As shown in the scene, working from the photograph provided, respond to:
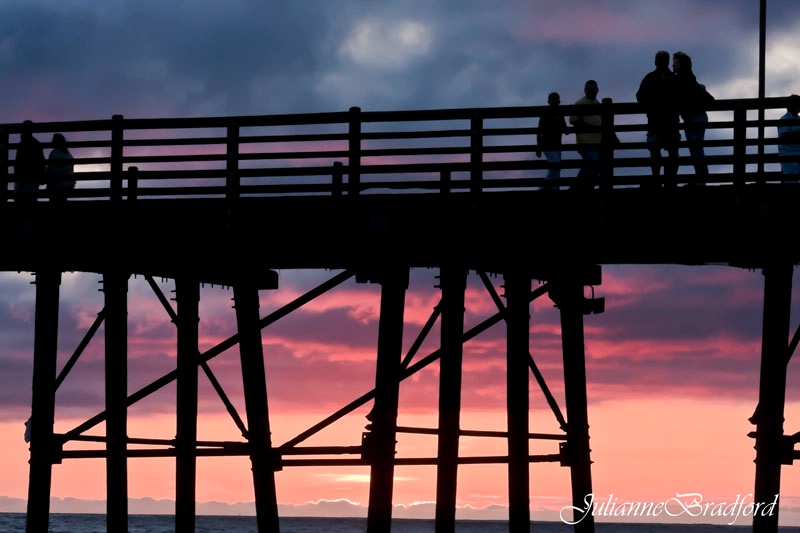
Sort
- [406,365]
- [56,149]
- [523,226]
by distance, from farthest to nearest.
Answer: [56,149], [406,365], [523,226]

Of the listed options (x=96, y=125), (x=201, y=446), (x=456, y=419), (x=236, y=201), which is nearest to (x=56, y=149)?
(x=96, y=125)

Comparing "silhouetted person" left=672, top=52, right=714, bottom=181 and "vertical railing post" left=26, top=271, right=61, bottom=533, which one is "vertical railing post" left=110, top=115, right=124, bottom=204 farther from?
"silhouetted person" left=672, top=52, right=714, bottom=181

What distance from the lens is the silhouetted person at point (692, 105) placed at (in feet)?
55.1

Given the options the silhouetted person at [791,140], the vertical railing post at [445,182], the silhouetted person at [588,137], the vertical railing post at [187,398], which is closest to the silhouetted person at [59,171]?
the vertical railing post at [187,398]

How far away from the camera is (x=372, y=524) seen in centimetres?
1723

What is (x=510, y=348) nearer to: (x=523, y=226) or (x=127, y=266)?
(x=523, y=226)

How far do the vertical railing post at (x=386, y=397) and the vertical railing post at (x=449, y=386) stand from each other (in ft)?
1.71

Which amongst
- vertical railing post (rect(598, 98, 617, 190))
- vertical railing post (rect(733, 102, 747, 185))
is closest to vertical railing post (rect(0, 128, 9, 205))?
vertical railing post (rect(598, 98, 617, 190))

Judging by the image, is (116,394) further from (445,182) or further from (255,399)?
(445,182)

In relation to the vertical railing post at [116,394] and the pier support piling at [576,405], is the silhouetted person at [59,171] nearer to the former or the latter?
the vertical railing post at [116,394]

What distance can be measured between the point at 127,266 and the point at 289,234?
230 centimetres

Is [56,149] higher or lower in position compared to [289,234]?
higher

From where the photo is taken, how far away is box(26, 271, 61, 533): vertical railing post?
18.8 m

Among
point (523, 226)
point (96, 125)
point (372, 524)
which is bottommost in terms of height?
point (372, 524)
